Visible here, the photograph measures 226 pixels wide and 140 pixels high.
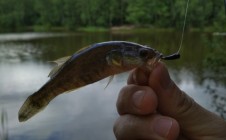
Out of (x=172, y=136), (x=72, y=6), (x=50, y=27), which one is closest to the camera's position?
(x=172, y=136)

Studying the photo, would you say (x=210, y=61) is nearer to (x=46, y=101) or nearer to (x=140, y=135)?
(x=140, y=135)

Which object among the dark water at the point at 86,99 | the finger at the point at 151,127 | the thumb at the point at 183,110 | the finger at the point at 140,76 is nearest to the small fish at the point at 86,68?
the finger at the point at 140,76

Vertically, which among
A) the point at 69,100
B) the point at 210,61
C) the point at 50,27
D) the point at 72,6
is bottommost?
the point at 50,27

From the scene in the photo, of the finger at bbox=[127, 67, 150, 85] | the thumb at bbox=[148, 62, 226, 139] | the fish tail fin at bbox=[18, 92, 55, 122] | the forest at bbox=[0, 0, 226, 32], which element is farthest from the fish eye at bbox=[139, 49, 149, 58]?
the forest at bbox=[0, 0, 226, 32]

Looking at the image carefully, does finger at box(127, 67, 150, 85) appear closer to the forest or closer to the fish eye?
the fish eye

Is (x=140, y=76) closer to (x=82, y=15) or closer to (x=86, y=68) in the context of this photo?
(x=86, y=68)

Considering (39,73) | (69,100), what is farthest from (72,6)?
(69,100)

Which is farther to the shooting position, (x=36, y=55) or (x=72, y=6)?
(x=72, y=6)

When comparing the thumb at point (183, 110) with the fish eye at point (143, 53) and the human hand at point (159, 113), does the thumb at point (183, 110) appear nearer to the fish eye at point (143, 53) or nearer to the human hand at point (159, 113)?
the human hand at point (159, 113)
